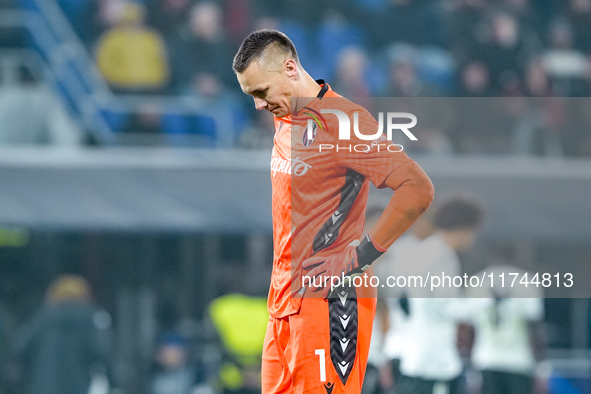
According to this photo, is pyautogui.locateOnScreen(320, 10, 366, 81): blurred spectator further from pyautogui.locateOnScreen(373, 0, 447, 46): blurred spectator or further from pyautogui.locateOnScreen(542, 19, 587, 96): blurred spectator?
pyautogui.locateOnScreen(542, 19, 587, 96): blurred spectator

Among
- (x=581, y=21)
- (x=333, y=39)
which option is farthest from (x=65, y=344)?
(x=581, y=21)

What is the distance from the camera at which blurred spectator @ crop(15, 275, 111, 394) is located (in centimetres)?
706

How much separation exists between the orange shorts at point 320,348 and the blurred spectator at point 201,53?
6.55 metres

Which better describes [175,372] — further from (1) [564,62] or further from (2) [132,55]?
(1) [564,62]

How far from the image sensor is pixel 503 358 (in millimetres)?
5816

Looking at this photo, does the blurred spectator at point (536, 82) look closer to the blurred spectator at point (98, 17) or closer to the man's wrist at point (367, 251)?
the blurred spectator at point (98, 17)

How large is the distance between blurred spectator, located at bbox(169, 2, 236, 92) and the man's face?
6.40m

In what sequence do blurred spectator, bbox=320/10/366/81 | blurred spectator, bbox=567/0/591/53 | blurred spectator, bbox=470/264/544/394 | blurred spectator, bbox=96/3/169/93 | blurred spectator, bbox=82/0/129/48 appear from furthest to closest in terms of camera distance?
blurred spectator, bbox=567/0/591/53
blurred spectator, bbox=320/10/366/81
blurred spectator, bbox=82/0/129/48
blurred spectator, bbox=96/3/169/93
blurred spectator, bbox=470/264/544/394

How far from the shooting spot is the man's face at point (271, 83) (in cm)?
340

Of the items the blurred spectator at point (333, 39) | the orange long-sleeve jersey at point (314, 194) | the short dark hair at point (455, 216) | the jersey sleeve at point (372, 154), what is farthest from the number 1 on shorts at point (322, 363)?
the blurred spectator at point (333, 39)

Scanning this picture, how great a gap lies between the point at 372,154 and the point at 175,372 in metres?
5.14

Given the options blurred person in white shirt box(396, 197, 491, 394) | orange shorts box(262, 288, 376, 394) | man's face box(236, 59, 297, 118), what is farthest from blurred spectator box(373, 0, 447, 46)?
orange shorts box(262, 288, 376, 394)

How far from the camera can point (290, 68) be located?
135 inches

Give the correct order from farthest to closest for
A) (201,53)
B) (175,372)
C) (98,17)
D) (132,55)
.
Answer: (98,17) < (201,53) < (132,55) < (175,372)
